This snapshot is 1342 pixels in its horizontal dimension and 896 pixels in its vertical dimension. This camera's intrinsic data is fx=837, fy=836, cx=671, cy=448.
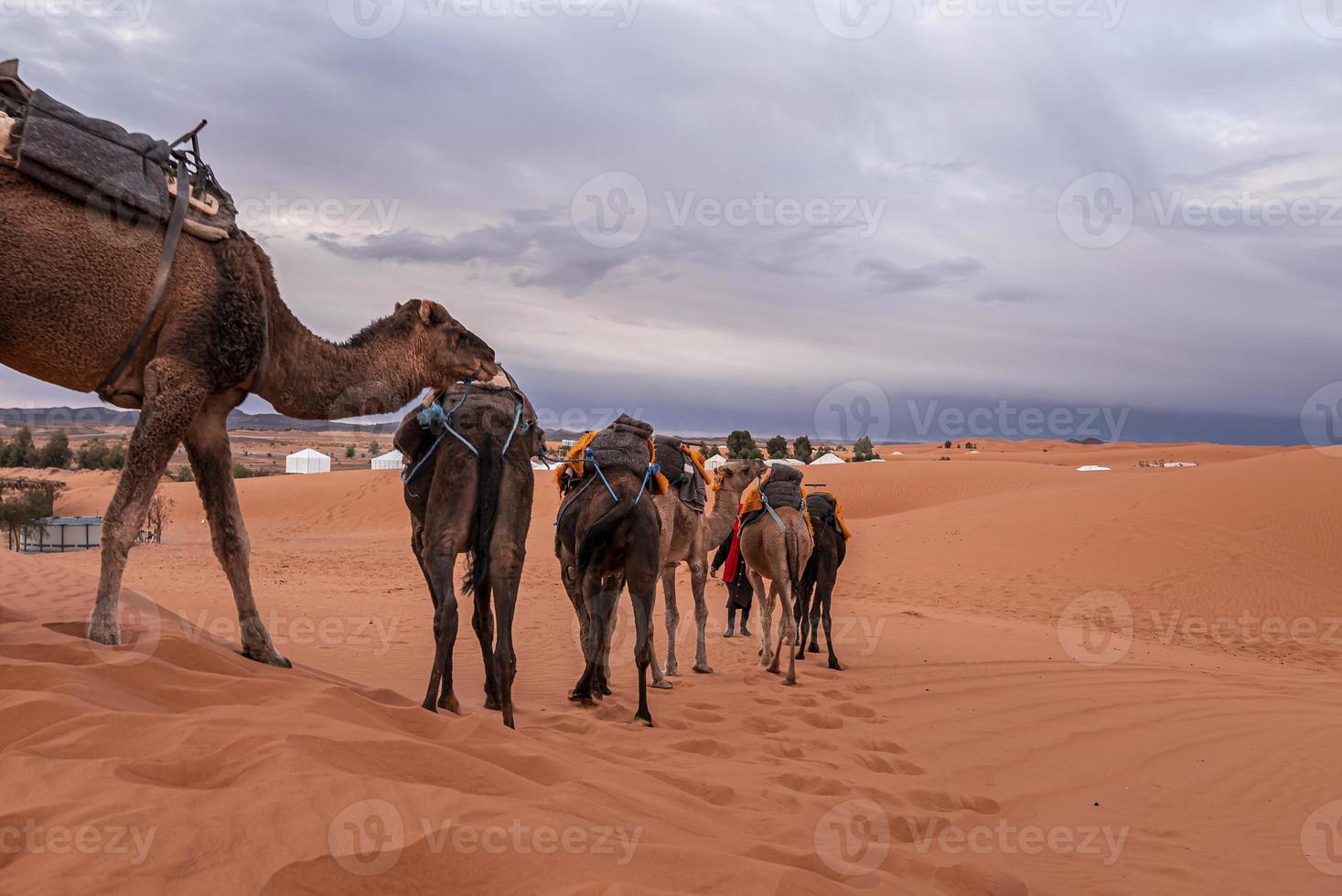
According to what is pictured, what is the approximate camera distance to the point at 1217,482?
74.8ft

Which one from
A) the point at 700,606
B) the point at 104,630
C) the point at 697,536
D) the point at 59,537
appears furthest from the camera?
the point at 59,537

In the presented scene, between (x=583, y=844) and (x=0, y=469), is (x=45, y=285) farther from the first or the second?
(x=0, y=469)

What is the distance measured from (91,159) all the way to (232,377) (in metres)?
1.50

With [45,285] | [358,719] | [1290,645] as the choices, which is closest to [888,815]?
[358,719]

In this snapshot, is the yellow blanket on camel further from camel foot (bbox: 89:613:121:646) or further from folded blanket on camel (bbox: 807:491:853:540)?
camel foot (bbox: 89:613:121:646)

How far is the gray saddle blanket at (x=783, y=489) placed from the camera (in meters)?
10.8

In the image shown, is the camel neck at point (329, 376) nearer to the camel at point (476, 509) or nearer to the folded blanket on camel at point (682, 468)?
the camel at point (476, 509)

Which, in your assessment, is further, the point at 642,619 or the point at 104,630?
the point at 642,619

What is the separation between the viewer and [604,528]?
7816mm

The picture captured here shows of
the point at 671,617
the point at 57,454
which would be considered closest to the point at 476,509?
the point at 671,617

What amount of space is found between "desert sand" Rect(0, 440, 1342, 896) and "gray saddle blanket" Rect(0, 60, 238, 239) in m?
2.70

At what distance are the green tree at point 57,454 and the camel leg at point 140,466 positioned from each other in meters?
54.2

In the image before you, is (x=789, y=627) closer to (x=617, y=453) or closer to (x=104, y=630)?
(x=617, y=453)

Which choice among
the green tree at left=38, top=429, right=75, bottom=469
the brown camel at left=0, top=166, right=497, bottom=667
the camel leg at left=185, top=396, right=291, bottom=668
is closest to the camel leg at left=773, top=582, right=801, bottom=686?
the brown camel at left=0, top=166, right=497, bottom=667
